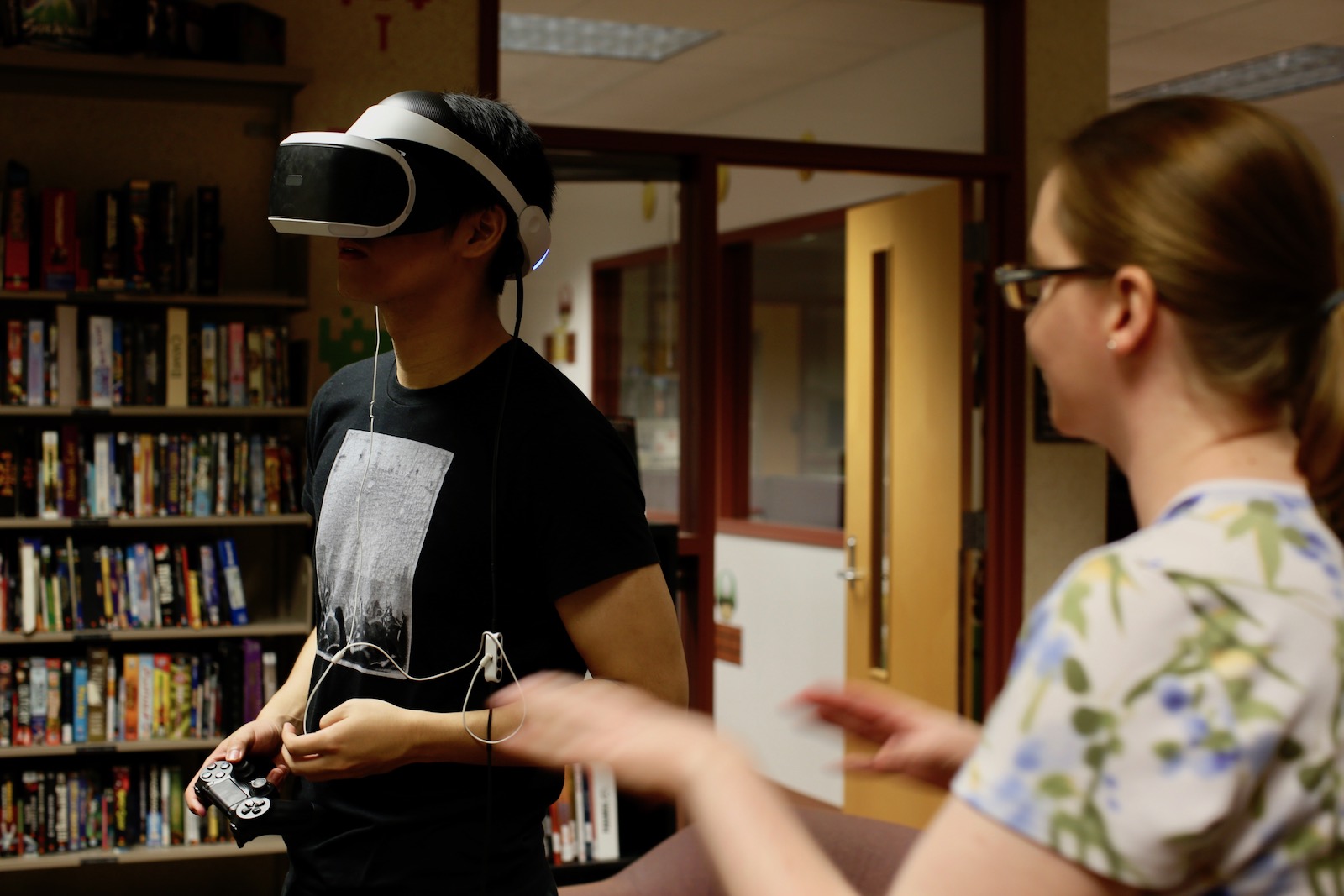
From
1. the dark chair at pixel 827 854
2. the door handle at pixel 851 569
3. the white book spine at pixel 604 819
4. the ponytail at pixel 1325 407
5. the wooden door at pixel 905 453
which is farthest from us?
the door handle at pixel 851 569

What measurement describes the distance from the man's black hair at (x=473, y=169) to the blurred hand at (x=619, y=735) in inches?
26.1

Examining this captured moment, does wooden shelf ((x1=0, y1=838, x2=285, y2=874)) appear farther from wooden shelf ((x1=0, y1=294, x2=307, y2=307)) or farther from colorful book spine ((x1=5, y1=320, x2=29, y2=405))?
wooden shelf ((x1=0, y1=294, x2=307, y2=307))

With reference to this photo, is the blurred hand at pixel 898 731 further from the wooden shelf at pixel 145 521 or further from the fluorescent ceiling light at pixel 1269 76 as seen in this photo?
the fluorescent ceiling light at pixel 1269 76

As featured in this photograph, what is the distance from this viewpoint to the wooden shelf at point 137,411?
117 inches

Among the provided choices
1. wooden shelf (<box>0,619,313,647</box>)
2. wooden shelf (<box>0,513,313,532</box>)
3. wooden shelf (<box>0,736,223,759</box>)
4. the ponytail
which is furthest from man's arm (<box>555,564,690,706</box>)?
wooden shelf (<box>0,736,223,759</box>)

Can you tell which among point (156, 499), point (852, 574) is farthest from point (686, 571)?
point (156, 499)

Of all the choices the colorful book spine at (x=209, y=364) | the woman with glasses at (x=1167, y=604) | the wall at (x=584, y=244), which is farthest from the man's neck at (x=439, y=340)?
the wall at (x=584, y=244)

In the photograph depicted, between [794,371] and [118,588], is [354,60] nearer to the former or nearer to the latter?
[118,588]

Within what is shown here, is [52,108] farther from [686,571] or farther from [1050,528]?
[1050,528]

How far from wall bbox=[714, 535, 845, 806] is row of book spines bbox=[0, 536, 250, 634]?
222cm

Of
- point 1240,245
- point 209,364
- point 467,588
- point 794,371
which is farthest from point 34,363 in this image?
point 794,371

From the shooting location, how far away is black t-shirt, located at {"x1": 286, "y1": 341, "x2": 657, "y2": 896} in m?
1.27

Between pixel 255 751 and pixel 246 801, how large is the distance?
91mm

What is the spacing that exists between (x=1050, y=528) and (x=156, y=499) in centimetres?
267
